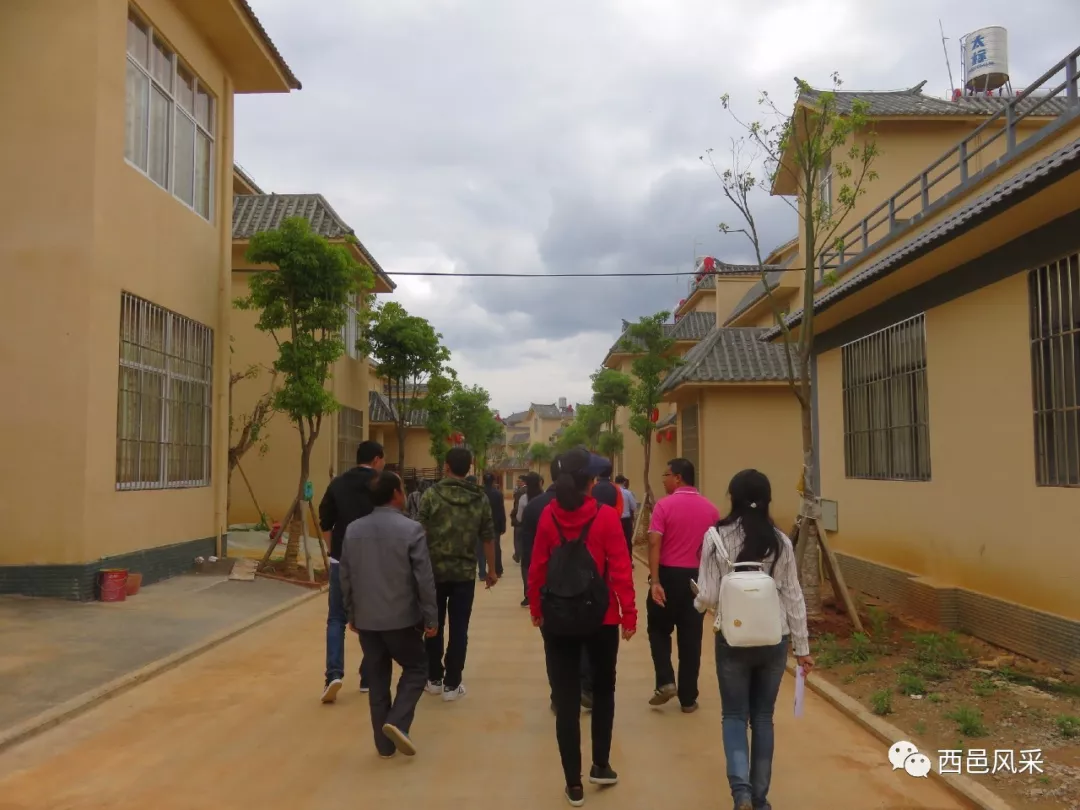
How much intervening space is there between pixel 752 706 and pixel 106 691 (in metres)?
4.88

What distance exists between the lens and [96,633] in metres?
8.83

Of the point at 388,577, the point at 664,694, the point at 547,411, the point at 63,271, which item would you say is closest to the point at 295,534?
the point at 63,271

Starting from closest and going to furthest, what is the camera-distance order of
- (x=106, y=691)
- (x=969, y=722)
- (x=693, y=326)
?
(x=969, y=722), (x=106, y=691), (x=693, y=326)

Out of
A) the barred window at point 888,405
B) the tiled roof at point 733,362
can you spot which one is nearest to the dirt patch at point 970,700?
the barred window at point 888,405

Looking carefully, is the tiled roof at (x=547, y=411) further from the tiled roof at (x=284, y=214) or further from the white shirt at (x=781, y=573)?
the white shirt at (x=781, y=573)

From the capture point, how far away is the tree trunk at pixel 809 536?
9.89 metres

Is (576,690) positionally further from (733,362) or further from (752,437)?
(733,362)

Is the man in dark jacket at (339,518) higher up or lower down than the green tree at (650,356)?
lower down

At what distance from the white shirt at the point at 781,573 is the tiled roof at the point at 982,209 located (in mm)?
3890

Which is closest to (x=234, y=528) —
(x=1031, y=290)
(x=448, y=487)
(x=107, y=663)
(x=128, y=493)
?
(x=128, y=493)

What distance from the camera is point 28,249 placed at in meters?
10.5

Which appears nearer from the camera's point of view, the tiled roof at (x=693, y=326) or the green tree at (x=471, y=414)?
the tiled roof at (x=693, y=326)

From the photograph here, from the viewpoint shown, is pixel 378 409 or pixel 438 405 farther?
pixel 378 409

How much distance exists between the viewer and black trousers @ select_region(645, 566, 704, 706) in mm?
6582
